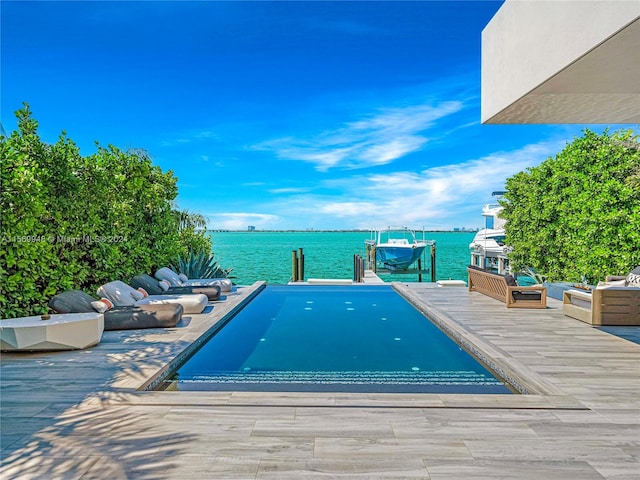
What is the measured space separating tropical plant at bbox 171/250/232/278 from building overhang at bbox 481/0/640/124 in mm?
8385

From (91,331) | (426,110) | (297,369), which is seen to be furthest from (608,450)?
(426,110)

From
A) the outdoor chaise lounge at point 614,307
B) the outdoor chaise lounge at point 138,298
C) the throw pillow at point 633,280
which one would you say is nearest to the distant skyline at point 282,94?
the outdoor chaise lounge at point 138,298

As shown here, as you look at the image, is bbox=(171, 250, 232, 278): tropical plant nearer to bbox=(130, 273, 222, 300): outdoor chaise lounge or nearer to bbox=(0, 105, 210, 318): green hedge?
bbox=(0, 105, 210, 318): green hedge

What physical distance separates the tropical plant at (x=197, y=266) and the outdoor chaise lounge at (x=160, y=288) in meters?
2.10

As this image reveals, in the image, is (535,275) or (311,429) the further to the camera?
(535,275)

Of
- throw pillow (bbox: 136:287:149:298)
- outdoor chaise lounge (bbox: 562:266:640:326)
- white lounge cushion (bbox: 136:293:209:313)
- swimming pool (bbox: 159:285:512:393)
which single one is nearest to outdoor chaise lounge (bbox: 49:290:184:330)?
swimming pool (bbox: 159:285:512:393)

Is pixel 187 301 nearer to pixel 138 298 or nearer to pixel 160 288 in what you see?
pixel 138 298

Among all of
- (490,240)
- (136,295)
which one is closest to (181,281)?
(136,295)

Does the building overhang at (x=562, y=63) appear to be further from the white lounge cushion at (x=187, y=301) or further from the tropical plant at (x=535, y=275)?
the tropical plant at (x=535, y=275)

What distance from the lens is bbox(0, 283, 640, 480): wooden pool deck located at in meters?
2.52

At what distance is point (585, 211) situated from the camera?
30.2 ft

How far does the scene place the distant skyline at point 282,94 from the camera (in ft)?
49.1

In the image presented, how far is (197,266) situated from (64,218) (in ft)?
16.1

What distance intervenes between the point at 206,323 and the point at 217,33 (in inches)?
617
